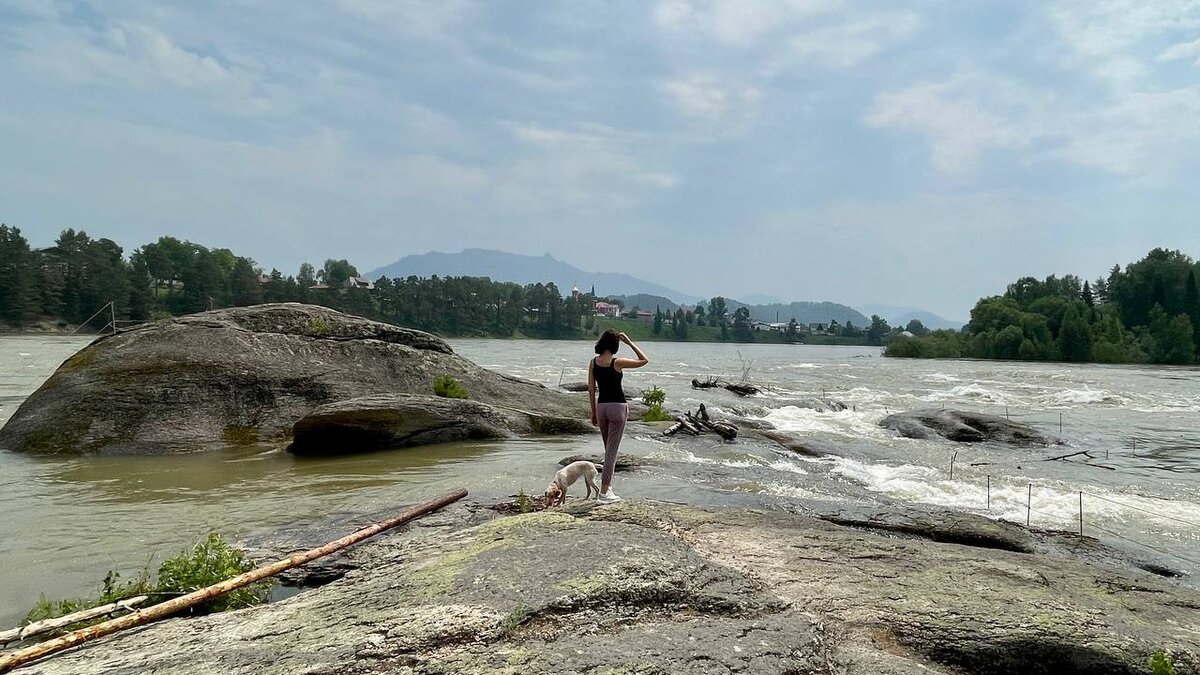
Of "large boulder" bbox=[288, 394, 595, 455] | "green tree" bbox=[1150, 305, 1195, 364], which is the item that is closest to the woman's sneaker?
"large boulder" bbox=[288, 394, 595, 455]

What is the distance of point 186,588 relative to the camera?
19.2ft

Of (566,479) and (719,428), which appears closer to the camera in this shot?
(566,479)

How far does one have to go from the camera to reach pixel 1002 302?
372ft

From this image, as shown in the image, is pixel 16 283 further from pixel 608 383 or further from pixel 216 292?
pixel 608 383

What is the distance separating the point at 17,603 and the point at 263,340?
39.6 ft

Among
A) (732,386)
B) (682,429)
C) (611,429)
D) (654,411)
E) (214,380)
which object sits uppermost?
(214,380)

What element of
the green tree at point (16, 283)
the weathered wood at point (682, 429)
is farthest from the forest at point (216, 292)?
the weathered wood at point (682, 429)

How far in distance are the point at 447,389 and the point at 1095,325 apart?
352 ft

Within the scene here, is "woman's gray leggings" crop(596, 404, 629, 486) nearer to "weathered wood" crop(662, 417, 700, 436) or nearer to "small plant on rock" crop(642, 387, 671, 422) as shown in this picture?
"weathered wood" crop(662, 417, 700, 436)

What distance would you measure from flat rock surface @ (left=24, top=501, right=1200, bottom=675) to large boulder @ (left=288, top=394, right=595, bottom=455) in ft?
27.4

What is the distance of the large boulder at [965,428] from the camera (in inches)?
859

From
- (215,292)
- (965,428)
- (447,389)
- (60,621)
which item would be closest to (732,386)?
(965,428)

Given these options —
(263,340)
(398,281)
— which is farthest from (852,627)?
(398,281)

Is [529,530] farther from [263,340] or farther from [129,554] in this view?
[263,340]
